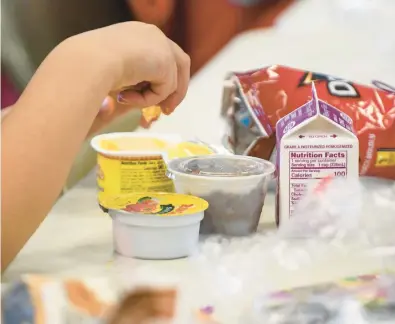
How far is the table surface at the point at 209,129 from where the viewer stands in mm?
496

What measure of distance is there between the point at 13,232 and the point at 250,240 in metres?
0.20

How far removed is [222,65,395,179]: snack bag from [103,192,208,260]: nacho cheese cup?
262 mm

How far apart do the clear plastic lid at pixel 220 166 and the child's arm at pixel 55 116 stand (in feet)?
0.31

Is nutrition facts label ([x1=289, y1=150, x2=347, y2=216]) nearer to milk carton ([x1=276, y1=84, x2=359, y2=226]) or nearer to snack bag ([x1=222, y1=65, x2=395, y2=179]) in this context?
milk carton ([x1=276, y1=84, x2=359, y2=226])

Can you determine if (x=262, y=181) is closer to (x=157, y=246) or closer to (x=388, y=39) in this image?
(x=157, y=246)

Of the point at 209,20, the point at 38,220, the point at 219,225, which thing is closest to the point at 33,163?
the point at 38,220

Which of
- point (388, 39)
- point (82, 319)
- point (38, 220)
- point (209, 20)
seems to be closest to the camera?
point (82, 319)

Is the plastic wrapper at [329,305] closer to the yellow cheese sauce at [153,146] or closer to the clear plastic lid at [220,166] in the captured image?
the clear plastic lid at [220,166]

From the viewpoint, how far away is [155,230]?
521mm

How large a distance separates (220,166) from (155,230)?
0.14 metres

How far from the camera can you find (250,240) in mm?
573

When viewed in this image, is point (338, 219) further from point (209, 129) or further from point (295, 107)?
point (209, 129)

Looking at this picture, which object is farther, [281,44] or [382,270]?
[281,44]

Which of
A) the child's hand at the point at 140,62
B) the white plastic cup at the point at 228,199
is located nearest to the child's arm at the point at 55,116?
the child's hand at the point at 140,62
